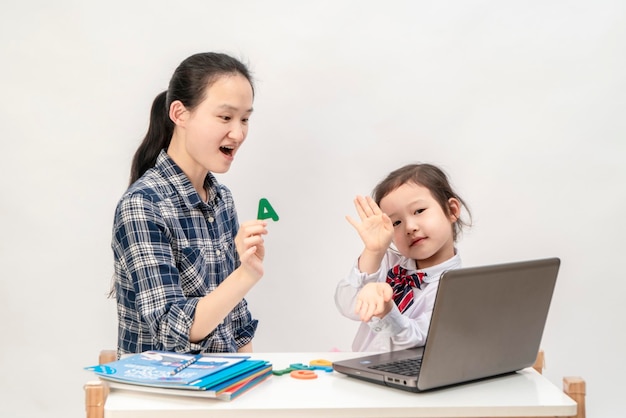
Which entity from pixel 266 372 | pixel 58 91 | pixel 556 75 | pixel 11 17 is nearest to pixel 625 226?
pixel 556 75

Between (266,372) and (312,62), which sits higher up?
(312,62)

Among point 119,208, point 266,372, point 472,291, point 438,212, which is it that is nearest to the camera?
point 472,291

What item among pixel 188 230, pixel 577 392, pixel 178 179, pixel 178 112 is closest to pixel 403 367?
pixel 577 392

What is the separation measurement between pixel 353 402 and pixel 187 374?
0.33 meters

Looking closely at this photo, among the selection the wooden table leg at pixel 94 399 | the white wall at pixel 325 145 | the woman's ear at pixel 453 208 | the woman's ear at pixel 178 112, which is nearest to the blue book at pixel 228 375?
the wooden table leg at pixel 94 399

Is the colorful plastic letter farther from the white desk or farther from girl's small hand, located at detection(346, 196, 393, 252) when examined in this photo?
the white desk

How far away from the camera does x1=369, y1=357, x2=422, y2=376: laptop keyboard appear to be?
5.19ft

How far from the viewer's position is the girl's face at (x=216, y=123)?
2.17 metres

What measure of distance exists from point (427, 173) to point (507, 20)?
1038 mm

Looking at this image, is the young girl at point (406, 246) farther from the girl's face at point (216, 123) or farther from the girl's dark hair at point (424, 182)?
the girl's face at point (216, 123)

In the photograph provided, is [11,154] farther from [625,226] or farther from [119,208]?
[625,226]

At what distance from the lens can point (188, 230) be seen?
2.12 m

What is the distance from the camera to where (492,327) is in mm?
1575

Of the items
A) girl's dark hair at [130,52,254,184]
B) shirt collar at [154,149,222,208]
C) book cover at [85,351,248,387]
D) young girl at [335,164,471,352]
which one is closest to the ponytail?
girl's dark hair at [130,52,254,184]
